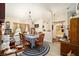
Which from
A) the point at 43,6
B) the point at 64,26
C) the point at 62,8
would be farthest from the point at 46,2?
the point at 64,26

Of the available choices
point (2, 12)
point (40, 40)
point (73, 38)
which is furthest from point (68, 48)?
point (2, 12)

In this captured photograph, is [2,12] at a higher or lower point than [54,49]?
higher

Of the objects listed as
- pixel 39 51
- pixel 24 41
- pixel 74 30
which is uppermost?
→ pixel 74 30

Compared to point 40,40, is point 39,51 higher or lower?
lower

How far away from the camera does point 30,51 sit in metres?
1.90

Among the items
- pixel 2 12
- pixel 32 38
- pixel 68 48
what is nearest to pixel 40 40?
pixel 32 38

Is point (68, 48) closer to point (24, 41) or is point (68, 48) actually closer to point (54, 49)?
point (54, 49)

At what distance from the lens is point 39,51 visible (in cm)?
190

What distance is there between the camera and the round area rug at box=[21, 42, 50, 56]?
1.90 metres

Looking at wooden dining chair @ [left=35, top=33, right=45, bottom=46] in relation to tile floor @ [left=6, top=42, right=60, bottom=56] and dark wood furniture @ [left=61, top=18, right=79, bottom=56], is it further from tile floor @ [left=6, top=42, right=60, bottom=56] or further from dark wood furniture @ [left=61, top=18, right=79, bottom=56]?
dark wood furniture @ [left=61, top=18, right=79, bottom=56]

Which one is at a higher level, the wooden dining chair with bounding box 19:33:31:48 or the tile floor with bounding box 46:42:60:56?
the wooden dining chair with bounding box 19:33:31:48

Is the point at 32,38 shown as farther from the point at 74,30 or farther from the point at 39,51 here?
the point at 74,30

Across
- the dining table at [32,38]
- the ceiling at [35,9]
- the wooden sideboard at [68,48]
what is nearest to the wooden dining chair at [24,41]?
the dining table at [32,38]

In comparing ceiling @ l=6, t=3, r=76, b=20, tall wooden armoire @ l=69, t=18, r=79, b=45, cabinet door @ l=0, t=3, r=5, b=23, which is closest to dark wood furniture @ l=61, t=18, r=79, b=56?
tall wooden armoire @ l=69, t=18, r=79, b=45
